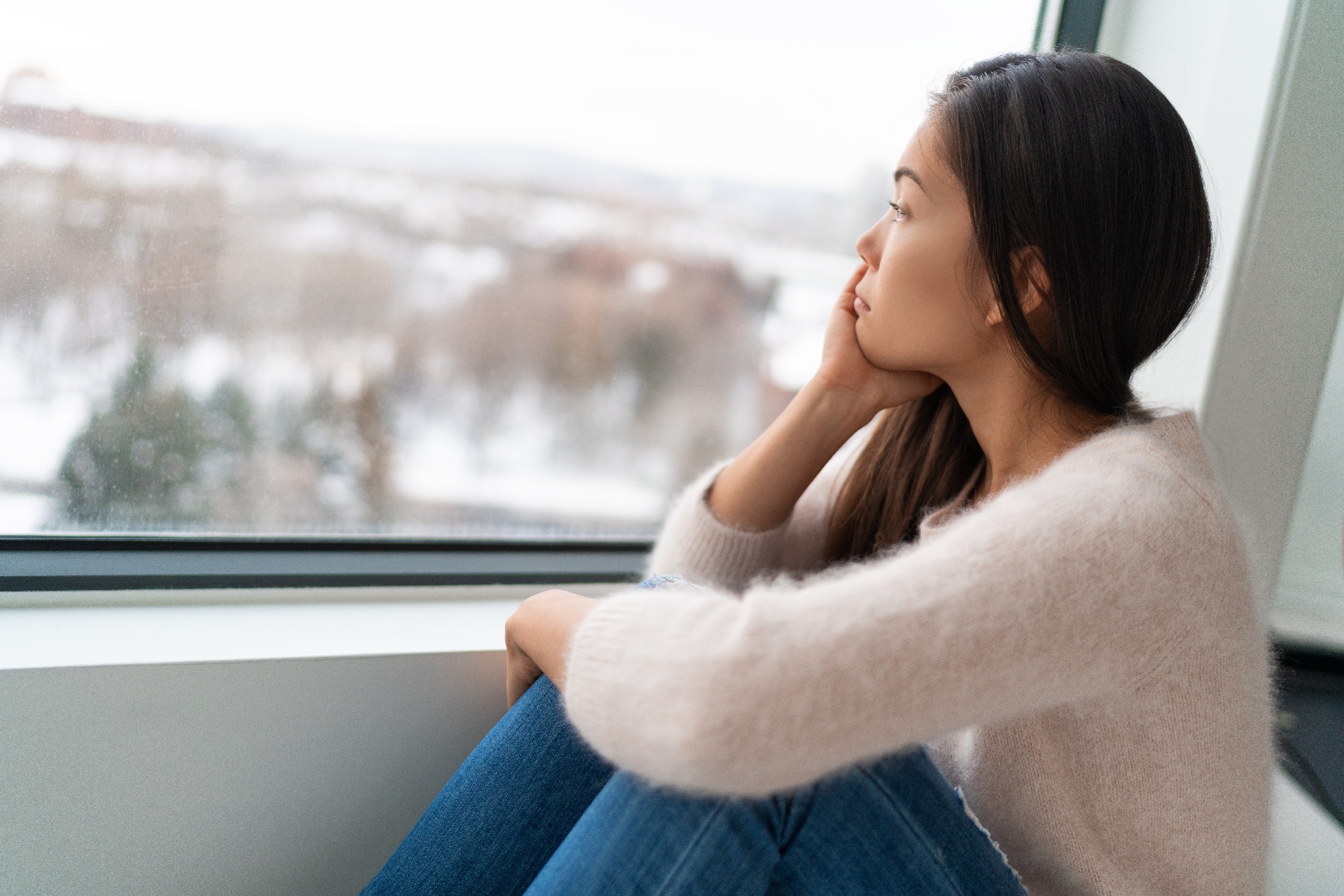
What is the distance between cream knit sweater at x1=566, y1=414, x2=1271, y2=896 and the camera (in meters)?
0.59

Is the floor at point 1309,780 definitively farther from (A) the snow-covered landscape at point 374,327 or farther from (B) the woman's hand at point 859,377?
(A) the snow-covered landscape at point 374,327

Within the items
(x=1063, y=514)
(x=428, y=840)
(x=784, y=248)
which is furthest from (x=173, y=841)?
(x=784, y=248)

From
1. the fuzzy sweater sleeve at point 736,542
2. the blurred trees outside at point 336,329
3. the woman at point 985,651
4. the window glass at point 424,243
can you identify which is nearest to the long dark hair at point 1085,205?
the woman at point 985,651

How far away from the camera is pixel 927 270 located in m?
0.85

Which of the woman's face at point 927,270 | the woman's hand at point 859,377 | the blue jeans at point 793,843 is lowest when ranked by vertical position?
the blue jeans at point 793,843

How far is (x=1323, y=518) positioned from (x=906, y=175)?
2.60 feet

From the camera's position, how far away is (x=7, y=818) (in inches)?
32.4

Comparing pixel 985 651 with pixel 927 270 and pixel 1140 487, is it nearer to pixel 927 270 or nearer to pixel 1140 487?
pixel 1140 487

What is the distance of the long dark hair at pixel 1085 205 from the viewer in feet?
2.57

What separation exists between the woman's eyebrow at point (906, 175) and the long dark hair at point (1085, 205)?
32mm

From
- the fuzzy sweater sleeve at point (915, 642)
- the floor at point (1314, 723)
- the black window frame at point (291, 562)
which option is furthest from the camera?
the floor at point (1314, 723)

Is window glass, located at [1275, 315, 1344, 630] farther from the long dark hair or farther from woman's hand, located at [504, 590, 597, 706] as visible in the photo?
woman's hand, located at [504, 590, 597, 706]

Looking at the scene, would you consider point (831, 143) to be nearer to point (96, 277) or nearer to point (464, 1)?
point (464, 1)

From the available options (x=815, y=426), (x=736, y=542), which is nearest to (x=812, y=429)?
(x=815, y=426)
